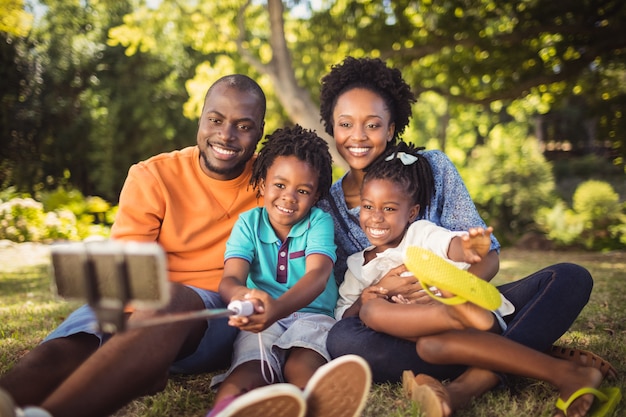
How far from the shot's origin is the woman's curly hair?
2.91m

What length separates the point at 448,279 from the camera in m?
1.79

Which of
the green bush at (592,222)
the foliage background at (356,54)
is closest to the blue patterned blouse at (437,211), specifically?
the foliage background at (356,54)

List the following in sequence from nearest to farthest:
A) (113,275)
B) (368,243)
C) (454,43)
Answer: (113,275) → (368,243) → (454,43)

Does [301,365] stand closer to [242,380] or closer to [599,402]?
[242,380]

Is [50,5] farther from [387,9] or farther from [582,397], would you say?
[582,397]

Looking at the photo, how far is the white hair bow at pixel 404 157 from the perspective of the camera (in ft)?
8.46

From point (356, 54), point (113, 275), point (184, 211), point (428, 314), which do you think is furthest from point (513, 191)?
point (113, 275)

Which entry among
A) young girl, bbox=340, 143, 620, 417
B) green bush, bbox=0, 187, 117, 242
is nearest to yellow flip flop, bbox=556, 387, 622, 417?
young girl, bbox=340, 143, 620, 417

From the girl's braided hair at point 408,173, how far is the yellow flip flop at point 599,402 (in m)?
1.03

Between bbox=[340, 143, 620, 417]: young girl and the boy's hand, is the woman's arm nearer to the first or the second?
bbox=[340, 143, 620, 417]: young girl

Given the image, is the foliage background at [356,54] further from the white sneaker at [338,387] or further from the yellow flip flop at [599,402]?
the yellow flip flop at [599,402]

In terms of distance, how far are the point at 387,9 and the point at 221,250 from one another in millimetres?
7713

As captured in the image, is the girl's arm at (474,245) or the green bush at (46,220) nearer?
the girl's arm at (474,245)

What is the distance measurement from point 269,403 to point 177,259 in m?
1.12
